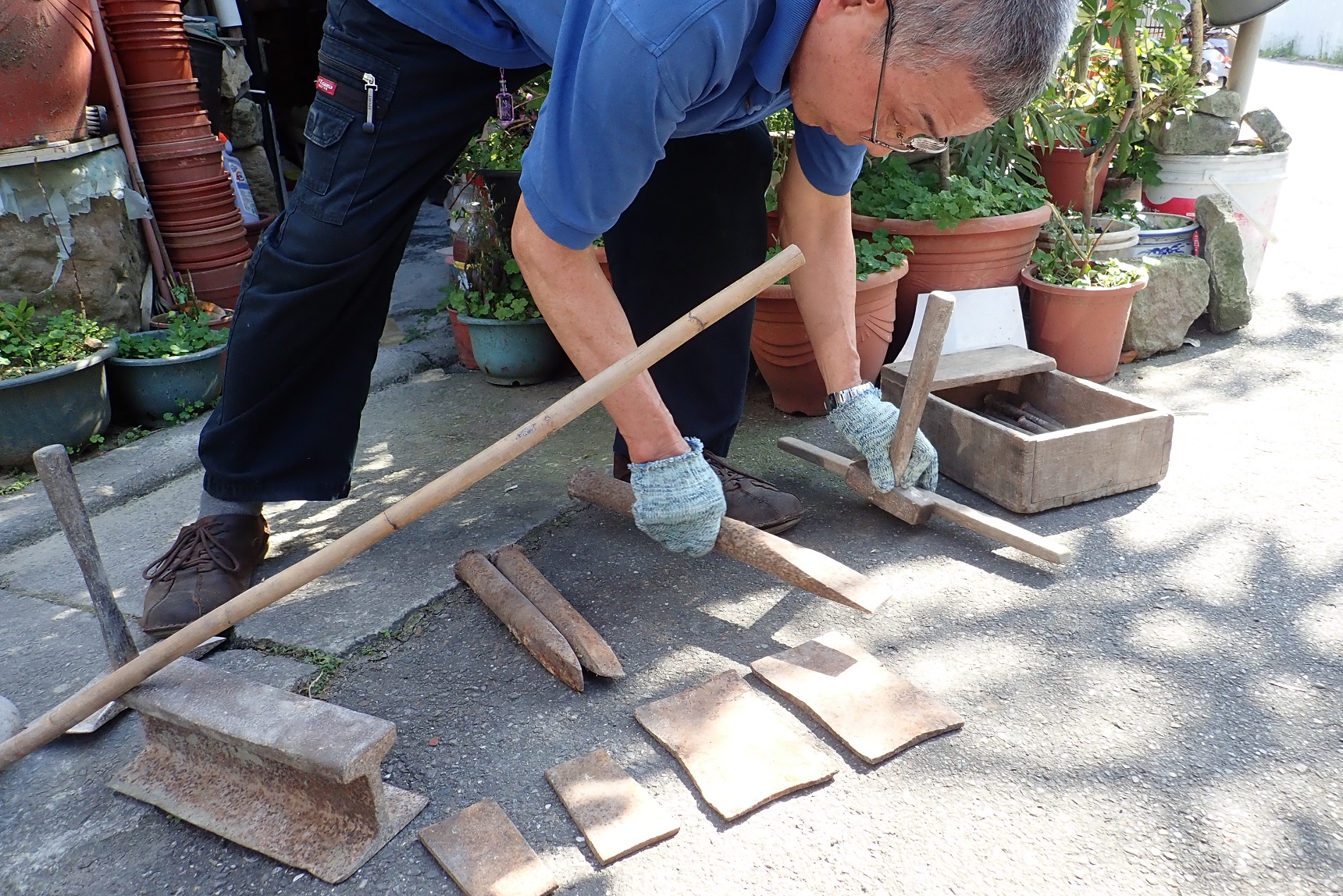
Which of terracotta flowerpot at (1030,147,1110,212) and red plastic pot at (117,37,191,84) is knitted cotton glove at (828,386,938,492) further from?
red plastic pot at (117,37,191,84)

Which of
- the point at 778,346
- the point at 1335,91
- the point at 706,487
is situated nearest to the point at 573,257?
the point at 706,487

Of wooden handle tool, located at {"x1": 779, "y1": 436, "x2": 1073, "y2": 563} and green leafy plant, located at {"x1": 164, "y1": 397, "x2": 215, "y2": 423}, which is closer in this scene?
wooden handle tool, located at {"x1": 779, "y1": 436, "x2": 1073, "y2": 563}

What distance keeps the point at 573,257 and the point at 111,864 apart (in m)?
1.25

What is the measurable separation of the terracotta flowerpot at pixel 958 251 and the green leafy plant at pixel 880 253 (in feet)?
0.19

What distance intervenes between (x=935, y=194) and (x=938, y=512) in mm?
1426

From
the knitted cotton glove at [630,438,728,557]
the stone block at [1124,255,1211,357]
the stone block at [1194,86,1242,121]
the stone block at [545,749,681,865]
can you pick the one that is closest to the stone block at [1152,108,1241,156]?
the stone block at [1194,86,1242,121]

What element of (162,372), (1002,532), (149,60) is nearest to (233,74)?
(149,60)

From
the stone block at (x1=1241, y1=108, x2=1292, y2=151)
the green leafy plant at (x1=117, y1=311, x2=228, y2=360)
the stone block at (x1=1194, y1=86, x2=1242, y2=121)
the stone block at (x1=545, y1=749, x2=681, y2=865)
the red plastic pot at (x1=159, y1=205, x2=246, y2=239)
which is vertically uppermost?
the stone block at (x1=1194, y1=86, x2=1242, y2=121)

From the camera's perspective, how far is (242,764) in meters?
1.61

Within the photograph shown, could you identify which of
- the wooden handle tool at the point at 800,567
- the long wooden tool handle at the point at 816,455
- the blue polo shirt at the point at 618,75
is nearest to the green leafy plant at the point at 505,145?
the long wooden tool handle at the point at 816,455

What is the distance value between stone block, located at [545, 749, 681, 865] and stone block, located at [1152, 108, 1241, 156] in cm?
377

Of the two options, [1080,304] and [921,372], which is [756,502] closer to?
[921,372]

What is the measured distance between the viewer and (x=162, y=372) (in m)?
3.38

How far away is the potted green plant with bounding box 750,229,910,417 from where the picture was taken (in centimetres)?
304
